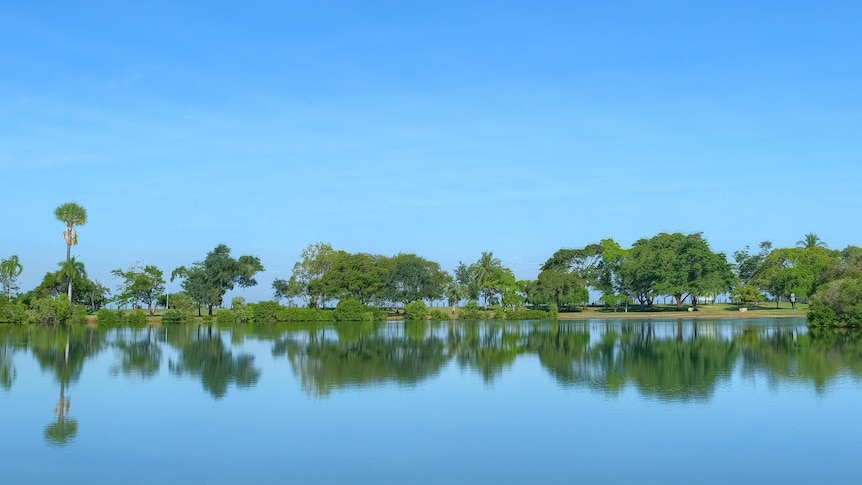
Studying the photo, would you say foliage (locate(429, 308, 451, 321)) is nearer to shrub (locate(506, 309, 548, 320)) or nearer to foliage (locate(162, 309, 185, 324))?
shrub (locate(506, 309, 548, 320))

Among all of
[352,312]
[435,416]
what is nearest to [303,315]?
[352,312]

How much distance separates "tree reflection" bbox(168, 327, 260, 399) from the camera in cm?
2861

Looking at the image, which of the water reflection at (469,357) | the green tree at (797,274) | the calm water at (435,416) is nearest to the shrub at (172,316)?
the water reflection at (469,357)

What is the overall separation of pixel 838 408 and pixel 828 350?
18.6 m

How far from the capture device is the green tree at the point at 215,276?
8631cm

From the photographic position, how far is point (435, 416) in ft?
69.3

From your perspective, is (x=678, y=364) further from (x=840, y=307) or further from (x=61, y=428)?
(x=840, y=307)

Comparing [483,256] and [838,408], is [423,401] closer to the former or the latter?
[838,408]

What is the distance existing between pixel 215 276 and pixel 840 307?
199ft

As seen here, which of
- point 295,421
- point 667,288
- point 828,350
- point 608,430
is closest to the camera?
point 608,430

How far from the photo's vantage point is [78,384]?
28203 mm

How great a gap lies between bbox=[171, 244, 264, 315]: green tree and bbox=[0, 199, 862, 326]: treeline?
0.11m

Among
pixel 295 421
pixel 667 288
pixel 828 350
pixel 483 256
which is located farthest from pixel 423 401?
pixel 483 256

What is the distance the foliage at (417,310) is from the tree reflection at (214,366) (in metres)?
34.9
